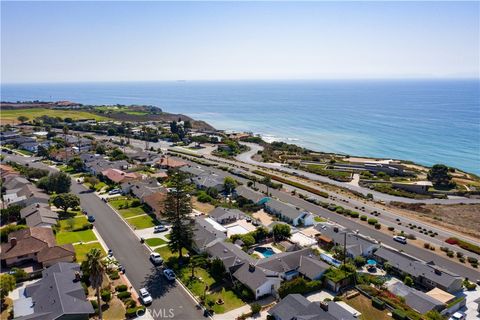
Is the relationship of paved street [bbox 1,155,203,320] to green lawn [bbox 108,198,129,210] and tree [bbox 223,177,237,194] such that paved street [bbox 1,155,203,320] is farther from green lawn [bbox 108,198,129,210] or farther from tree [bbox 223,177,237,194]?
tree [bbox 223,177,237,194]

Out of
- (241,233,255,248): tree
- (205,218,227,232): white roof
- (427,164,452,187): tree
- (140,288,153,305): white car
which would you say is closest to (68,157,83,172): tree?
(205,218,227,232): white roof

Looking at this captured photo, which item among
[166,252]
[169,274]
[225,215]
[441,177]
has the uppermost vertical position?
[225,215]

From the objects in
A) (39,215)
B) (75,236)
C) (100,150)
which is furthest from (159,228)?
(100,150)

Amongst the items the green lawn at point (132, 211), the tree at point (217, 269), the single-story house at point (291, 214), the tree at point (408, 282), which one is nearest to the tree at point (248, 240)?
the tree at point (217, 269)

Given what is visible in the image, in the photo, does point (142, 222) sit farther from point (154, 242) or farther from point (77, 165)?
point (77, 165)

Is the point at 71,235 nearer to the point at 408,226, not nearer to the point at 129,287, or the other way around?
the point at 129,287
